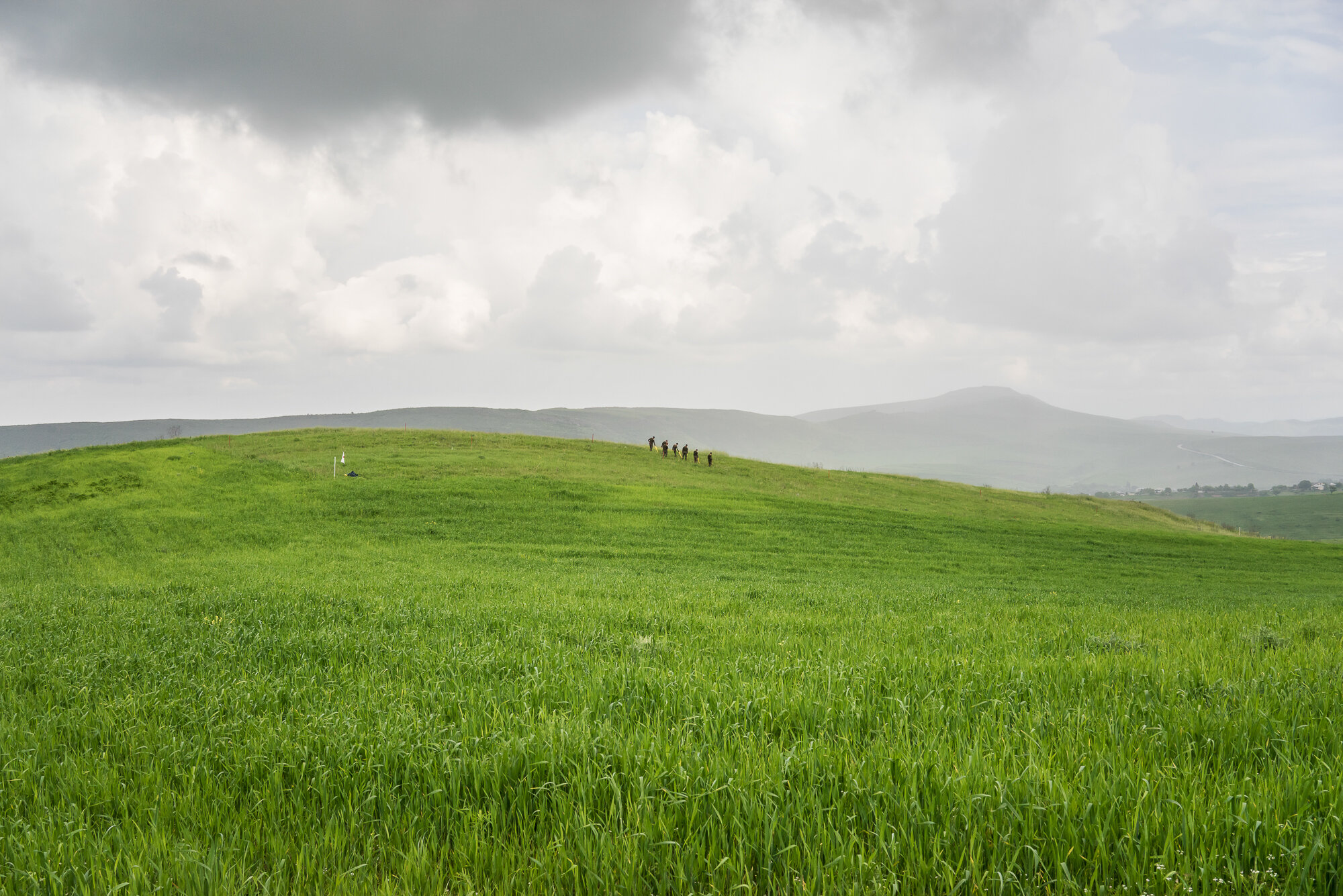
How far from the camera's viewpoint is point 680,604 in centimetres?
1189

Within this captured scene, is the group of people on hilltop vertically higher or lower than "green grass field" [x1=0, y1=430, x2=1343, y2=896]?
higher

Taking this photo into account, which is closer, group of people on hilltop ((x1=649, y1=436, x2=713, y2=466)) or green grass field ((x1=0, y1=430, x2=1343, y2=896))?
green grass field ((x1=0, y1=430, x2=1343, y2=896))

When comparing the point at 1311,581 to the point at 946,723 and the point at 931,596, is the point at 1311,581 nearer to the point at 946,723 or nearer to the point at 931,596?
the point at 931,596

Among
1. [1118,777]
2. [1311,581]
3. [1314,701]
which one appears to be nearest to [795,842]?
[1118,777]

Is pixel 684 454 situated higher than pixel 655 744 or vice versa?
pixel 684 454

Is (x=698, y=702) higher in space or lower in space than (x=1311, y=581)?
higher

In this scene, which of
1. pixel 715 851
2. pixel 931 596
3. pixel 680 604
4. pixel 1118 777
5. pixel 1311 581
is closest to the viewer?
pixel 715 851

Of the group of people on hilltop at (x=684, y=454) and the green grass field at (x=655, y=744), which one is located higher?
the group of people on hilltop at (x=684, y=454)

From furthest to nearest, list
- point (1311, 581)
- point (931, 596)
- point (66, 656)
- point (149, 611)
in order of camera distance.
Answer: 1. point (1311, 581)
2. point (931, 596)
3. point (149, 611)
4. point (66, 656)

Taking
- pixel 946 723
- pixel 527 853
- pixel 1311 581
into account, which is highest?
pixel 946 723

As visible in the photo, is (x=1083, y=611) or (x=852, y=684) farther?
(x=1083, y=611)

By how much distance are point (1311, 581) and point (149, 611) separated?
46957 mm

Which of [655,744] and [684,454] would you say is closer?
[655,744]

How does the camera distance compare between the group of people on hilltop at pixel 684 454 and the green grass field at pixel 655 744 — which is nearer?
the green grass field at pixel 655 744
